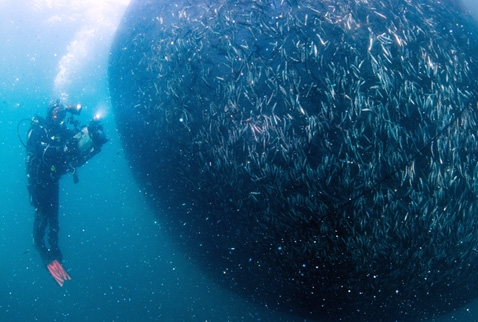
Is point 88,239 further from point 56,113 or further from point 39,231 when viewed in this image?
point 56,113

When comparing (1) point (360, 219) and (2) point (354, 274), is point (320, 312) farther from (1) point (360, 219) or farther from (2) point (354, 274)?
(1) point (360, 219)

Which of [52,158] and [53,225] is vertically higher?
[52,158]

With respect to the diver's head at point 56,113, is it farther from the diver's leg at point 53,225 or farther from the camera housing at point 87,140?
the diver's leg at point 53,225

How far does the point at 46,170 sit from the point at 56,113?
1396 mm

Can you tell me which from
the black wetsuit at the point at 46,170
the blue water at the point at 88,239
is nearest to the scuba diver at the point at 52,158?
the black wetsuit at the point at 46,170

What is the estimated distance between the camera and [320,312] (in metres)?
5.10

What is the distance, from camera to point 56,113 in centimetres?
742

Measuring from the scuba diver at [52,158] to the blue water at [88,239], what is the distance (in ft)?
5.60

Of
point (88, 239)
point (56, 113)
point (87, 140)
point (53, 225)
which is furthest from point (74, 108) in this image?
point (88, 239)

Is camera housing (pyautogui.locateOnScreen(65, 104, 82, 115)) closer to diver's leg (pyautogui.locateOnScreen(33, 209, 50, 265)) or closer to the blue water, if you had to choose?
the blue water

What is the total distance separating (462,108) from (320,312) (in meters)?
3.70

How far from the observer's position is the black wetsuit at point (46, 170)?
7.10 meters

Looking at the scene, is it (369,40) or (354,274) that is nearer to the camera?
(369,40)

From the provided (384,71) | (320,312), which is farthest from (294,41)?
(320,312)
